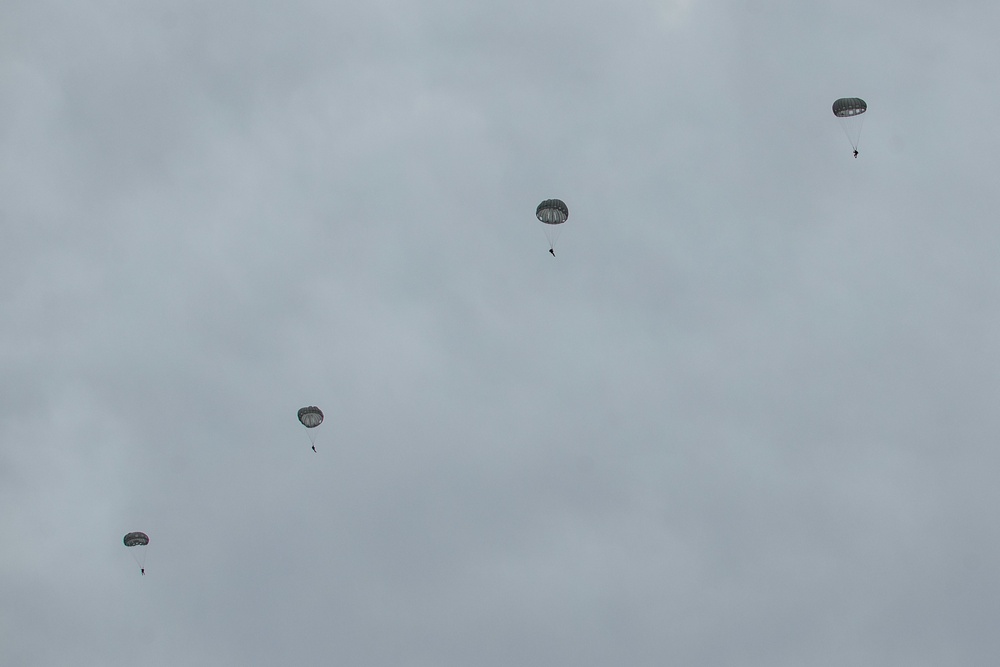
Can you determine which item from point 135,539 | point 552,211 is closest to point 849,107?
point 552,211

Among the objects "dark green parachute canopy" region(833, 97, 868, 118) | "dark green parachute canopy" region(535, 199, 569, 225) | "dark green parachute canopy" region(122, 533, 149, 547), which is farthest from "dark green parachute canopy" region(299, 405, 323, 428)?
"dark green parachute canopy" region(833, 97, 868, 118)

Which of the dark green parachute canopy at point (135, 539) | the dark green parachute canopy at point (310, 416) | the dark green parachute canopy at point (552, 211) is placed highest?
the dark green parachute canopy at point (552, 211)

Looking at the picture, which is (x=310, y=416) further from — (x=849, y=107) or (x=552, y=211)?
(x=849, y=107)

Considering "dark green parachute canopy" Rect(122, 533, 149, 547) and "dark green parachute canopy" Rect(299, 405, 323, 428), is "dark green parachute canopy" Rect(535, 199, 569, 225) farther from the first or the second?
"dark green parachute canopy" Rect(122, 533, 149, 547)

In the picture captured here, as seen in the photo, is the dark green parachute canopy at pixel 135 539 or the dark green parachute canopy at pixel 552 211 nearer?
the dark green parachute canopy at pixel 552 211

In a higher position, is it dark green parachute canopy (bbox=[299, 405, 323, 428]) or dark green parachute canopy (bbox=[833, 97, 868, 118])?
dark green parachute canopy (bbox=[833, 97, 868, 118])

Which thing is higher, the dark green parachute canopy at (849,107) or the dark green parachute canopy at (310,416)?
the dark green parachute canopy at (849,107)

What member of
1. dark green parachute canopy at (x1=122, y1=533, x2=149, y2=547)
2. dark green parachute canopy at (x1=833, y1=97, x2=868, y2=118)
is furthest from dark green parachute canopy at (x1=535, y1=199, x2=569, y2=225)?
dark green parachute canopy at (x1=122, y1=533, x2=149, y2=547)

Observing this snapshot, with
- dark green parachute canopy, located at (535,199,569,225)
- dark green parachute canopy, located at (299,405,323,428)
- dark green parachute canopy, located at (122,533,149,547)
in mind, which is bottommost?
dark green parachute canopy, located at (122,533,149,547)

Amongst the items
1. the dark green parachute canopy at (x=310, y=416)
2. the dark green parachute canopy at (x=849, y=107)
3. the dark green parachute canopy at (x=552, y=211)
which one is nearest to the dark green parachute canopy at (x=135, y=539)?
the dark green parachute canopy at (x=310, y=416)

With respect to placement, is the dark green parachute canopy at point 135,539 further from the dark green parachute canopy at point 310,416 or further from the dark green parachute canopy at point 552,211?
the dark green parachute canopy at point 552,211

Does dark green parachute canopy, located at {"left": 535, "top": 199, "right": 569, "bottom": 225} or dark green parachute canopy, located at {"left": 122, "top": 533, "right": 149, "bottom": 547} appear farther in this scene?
dark green parachute canopy, located at {"left": 122, "top": 533, "right": 149, "bottom": 547}

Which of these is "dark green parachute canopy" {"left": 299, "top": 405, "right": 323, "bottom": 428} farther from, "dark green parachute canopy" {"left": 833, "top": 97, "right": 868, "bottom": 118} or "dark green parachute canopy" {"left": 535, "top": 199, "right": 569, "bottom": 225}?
"dark green parachute canopy" {"left": 833, "top": 97, "right": 868, "bottom": 118}

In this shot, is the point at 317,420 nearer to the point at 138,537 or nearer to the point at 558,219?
the point at 138,537
